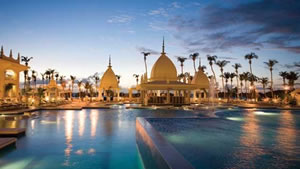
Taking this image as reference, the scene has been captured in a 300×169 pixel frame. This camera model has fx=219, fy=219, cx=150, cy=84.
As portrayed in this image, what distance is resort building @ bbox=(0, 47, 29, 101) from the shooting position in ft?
84.0

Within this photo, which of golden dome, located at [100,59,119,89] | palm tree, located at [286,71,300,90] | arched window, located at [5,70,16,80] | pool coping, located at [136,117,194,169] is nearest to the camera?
pool coping, located at [136,117,194,169]

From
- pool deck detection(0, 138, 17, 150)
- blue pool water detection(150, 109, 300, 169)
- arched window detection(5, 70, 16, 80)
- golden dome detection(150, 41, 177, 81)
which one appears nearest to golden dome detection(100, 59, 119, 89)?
golden dome detection(150, 41, 177, 81)

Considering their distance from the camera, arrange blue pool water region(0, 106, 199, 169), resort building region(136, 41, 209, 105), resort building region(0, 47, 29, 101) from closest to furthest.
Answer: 1. blue pool water region(0, 106, 199, 169)
2. resort building region(0, 47, 29, 101)
3. resort building region(136, 41, 209, 105)

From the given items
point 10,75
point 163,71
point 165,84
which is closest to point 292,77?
point 163,71

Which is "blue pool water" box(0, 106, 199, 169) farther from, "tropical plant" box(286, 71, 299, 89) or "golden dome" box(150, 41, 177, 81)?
"tropical plant" box(286, 71, 299, 89)

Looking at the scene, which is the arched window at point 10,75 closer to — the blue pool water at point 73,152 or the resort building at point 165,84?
the resort building at point 165,84

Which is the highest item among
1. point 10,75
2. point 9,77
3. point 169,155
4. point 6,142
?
point 10,75

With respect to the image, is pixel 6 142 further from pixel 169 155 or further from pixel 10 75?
pixel 10 75

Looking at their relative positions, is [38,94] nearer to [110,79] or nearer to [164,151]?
[110,79]

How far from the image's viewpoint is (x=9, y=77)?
93.7 ft

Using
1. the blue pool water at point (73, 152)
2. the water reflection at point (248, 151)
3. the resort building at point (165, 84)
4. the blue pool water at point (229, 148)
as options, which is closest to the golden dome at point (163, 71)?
the resort building at point (165, 84)

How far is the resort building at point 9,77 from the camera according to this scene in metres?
25.6

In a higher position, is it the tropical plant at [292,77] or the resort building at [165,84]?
the tropical plant at [292,77]

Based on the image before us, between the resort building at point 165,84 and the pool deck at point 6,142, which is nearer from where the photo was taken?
the pool deck at point 6,142
